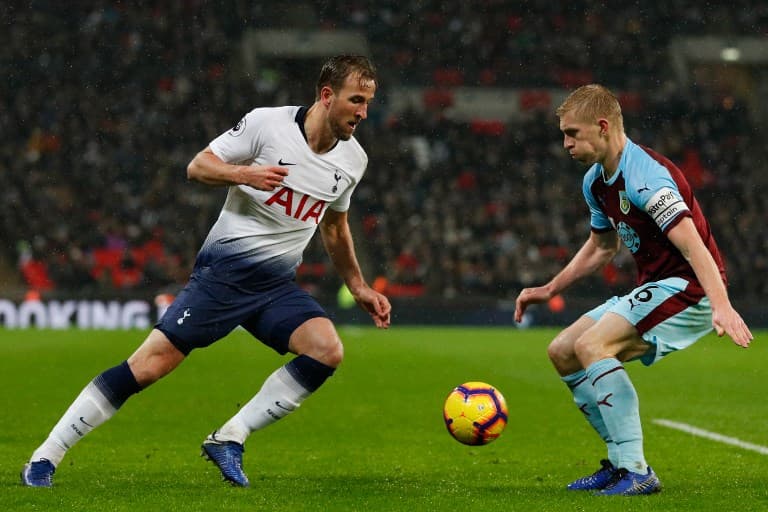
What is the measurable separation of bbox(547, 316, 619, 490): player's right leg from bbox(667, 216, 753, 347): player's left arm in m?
0.77

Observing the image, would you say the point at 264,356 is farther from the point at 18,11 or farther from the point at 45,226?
the point at 18,11

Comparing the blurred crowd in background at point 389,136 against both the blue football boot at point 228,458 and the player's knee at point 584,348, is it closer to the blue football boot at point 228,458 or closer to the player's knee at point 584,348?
the blue football boot at point 228,458

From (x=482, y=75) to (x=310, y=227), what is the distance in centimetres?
2697

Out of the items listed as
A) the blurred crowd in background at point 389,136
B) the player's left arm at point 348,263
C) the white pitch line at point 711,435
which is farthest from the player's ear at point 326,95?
the blurred crowd in background at point 389,136

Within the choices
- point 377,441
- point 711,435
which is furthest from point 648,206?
point 711,435

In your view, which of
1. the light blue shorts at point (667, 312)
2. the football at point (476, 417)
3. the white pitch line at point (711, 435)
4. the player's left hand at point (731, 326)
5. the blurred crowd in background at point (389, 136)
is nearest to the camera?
the player's left hand at point (731, 326)

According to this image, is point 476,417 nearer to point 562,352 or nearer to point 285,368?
point 562,352

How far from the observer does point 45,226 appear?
2591 centimetres

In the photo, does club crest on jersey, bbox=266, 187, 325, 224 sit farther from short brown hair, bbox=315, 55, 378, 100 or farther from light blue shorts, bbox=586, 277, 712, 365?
light blue shorts, bbox=586, 277, 712, 365

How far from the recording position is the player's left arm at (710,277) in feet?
17.8

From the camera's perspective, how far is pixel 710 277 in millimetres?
5641

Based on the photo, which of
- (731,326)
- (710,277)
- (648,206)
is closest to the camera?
(731,326)

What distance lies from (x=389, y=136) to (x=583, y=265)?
23890 millimetres

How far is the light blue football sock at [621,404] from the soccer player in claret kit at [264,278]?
1302mm
